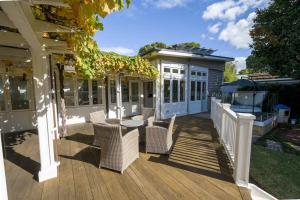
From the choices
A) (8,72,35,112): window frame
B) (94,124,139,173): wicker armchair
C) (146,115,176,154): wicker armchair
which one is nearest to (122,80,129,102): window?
(8,72,35,112): window frame

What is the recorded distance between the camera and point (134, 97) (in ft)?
29.3

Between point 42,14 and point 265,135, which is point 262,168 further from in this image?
point 42,14

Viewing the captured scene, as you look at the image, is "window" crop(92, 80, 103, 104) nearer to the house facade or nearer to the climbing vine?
the house facade

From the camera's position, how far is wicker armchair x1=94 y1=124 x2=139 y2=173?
2891 millimetres

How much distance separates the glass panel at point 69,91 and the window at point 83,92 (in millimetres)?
288

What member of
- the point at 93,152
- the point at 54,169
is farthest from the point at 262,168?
the point at 54,169

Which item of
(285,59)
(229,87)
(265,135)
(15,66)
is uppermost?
(285,59)

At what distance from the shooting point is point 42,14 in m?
2.27

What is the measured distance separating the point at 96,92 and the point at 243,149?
21.7 feet

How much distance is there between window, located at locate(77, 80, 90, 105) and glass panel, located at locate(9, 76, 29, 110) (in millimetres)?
1876

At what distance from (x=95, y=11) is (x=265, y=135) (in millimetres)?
7897

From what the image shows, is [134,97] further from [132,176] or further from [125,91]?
[132,176]

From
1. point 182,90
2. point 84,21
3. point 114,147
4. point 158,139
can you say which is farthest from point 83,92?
point 84,21

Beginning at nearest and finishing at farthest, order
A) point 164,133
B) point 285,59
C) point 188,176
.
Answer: point 188,176
point 164,133
point 285,59
